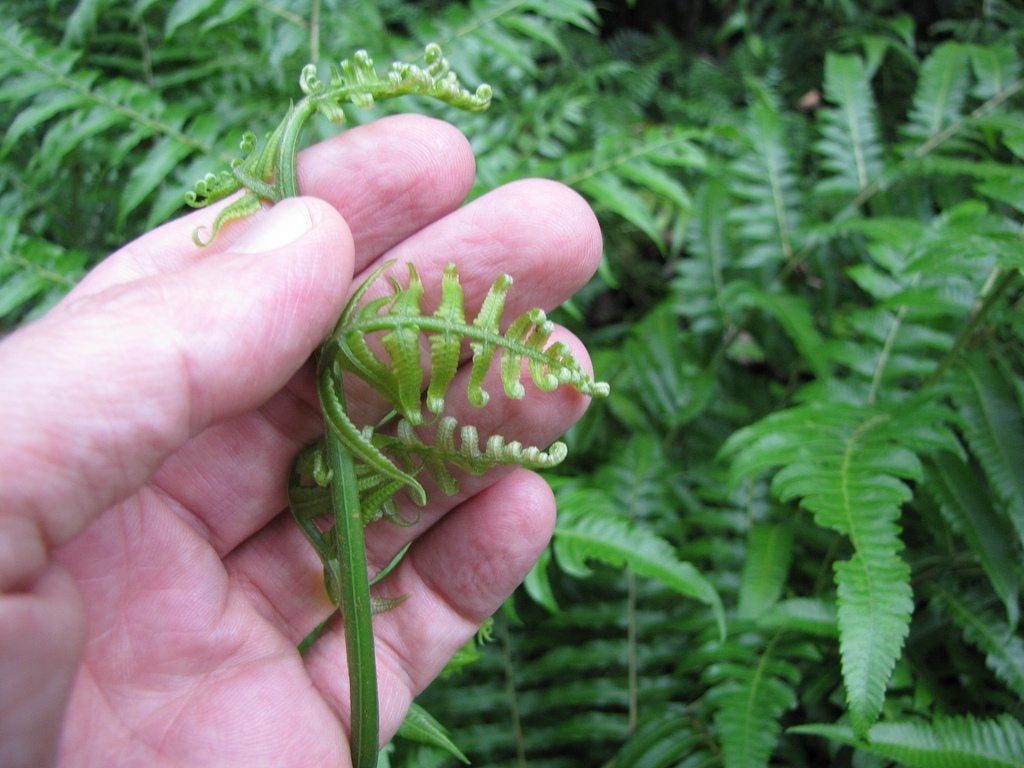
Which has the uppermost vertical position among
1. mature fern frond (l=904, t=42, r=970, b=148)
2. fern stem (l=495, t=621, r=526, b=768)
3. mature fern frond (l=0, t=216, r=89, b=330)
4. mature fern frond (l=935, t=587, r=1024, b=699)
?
mature fern frond (l=0, t=216, r=89, b=330)

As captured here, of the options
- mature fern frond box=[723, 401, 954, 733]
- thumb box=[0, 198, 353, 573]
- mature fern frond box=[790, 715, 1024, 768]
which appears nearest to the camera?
thumb box=[0, 198, 353, 573]

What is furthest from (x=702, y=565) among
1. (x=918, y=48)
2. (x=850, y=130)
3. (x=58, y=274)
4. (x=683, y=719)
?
(x=918, y=48)

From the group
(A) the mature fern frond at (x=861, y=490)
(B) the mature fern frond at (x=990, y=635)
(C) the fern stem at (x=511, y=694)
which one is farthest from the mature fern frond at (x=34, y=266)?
(B) the mature fern frond at (x=990, y=635)

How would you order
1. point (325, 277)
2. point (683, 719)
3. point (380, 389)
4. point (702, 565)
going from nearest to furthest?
point (325, 277) < point (380, 389) < point (683, 719) < point (702, 565)

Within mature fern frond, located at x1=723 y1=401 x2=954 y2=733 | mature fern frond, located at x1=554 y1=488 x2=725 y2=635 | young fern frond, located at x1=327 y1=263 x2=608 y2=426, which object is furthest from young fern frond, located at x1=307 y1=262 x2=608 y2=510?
mature fern frond, located at x1=723 y1=401 x2=954 y2=733

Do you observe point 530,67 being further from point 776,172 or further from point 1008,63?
point 1008,63

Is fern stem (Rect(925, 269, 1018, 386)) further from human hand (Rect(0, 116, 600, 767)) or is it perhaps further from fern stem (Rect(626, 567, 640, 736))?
human hand (Rect(0, 116, 600, 767))

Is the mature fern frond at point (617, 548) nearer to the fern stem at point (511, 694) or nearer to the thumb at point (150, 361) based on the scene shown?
the fern stem at point (511, 694)

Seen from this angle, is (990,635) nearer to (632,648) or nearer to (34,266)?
(632,648)
